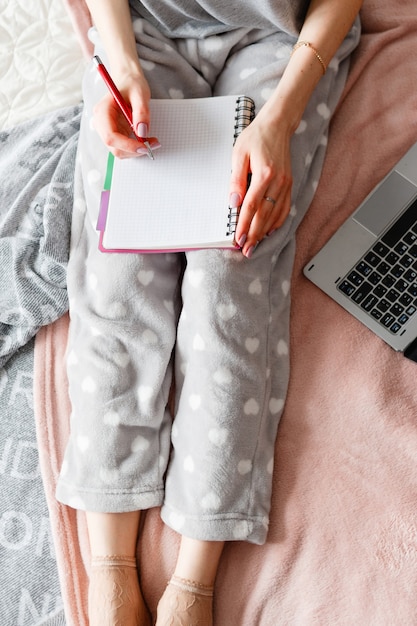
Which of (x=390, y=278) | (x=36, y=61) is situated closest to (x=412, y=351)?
(x=390, y=278)

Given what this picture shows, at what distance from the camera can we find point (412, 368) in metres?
1.04

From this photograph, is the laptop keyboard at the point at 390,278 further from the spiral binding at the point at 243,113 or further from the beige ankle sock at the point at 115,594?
the beige ankle sock at the point at 115,594

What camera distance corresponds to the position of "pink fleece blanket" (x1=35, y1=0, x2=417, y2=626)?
0.94 meters

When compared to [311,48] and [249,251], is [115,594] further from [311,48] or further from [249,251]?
[311,48]

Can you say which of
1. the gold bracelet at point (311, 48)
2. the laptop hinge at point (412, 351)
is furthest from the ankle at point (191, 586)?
the gold bracelet at point (311, 48)

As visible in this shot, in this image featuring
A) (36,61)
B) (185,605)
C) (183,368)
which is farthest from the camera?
(36,61)

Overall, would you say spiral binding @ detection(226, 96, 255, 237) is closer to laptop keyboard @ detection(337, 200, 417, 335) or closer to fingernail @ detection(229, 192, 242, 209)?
fingernail @ detection(229, 192, 242, 209)

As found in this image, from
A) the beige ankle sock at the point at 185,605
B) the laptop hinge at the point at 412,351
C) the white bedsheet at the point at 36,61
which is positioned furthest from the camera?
the white bedsheet at the point at 36,61

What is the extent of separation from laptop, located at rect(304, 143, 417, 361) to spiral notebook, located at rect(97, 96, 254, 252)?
0.20m

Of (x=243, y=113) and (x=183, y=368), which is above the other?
(x=243, y=113)

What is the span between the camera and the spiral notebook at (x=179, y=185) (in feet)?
3.27

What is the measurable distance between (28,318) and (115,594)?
0.44 m

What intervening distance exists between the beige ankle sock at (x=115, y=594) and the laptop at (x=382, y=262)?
49 cm

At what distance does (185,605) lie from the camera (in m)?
0.93
